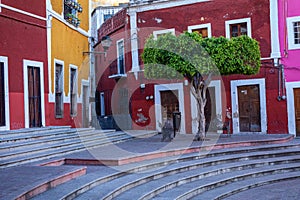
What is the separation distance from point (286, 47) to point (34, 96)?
9099 millimetres

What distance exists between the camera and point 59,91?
1480 cm

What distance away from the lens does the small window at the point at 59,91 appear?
48.1ft

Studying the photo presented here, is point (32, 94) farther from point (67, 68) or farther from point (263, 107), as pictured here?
point (263, 107)

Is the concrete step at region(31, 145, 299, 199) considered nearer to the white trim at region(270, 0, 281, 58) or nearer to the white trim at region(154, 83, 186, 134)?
the white trim at region(270, 0, 281, 58)

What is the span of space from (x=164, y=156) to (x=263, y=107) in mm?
6788

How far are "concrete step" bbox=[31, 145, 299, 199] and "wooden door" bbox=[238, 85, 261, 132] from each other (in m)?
3.85

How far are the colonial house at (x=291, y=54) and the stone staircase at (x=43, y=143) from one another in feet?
21.3

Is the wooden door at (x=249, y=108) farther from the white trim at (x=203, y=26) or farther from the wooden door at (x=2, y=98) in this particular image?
the wooden door at (x=2, y=98)

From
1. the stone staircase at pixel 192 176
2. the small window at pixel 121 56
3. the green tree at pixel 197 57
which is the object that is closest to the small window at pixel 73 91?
the green tree at pixel 197 57

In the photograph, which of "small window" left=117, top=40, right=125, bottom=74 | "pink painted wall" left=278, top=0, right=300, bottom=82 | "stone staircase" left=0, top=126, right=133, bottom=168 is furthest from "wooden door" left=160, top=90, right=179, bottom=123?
"stone staircase" left=0, top=126, right=133, bottom=168

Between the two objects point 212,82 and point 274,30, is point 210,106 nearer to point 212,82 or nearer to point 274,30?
point 212,82

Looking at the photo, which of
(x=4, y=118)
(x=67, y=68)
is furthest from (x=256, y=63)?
(x=4, y=118)

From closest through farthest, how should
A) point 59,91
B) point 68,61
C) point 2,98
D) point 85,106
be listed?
1. point 2,98
2. point 59,91
3. point 68,61
4. point 85,106

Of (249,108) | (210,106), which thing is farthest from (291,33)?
(210,106)
